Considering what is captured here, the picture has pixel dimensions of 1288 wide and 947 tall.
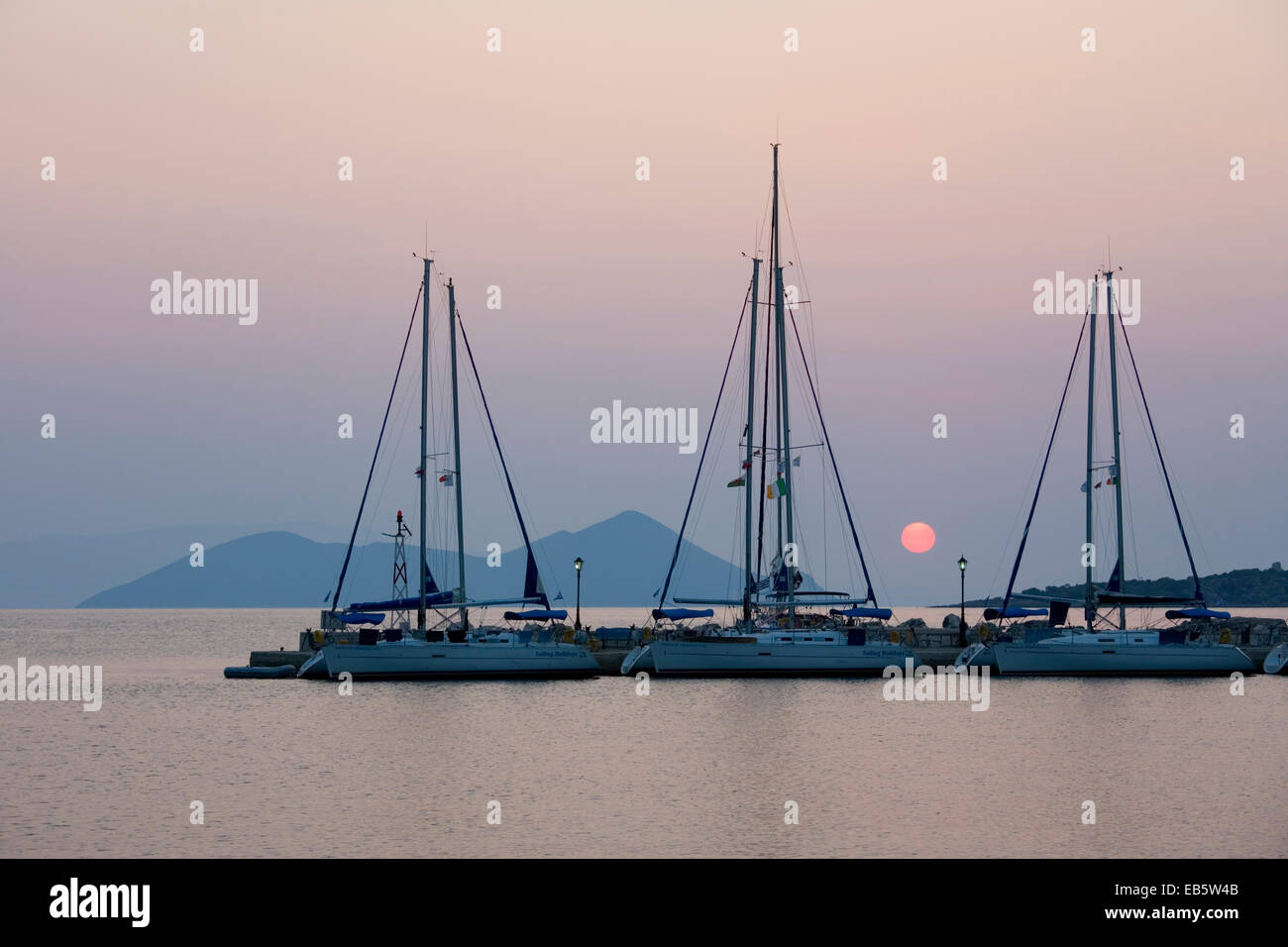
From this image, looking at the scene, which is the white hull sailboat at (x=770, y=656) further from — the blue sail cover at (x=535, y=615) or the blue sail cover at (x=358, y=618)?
the blue sail cover at (x=358, y=618)

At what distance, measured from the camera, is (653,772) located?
121ft

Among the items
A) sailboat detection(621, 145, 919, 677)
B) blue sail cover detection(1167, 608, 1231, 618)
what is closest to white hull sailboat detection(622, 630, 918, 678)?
sailboat detection(621, 145, 919, 677)

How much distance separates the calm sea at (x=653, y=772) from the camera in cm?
2727

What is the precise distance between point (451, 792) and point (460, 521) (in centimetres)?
3226

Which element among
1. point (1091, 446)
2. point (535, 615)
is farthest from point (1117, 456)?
point (535, 615)

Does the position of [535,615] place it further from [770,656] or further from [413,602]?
[770,656]

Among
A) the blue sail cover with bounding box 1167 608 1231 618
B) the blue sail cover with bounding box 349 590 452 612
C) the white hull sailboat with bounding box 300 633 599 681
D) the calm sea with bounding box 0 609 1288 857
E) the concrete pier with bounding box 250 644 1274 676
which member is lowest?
the calm sea with bounding box 0 609 1288 857

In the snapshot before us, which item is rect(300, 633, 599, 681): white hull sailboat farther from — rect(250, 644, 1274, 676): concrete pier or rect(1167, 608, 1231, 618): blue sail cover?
rect(1167, 608, 1231, 618): blue sail cover

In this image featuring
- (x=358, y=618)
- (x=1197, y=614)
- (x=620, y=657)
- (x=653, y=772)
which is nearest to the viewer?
(x=653, y=772)

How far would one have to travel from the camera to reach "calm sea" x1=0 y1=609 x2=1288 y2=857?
27.3 m

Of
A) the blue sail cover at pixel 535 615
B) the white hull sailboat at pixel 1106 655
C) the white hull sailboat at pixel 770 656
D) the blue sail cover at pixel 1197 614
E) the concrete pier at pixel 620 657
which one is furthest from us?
the blue sail cover at pixel 1197 614

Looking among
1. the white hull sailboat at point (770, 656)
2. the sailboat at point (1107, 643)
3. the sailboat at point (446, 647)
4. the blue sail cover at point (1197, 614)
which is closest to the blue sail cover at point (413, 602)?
the sailboat at point (446, 647)

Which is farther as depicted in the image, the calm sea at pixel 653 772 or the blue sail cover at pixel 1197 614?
the blue sail cover at pixel 1197 614
